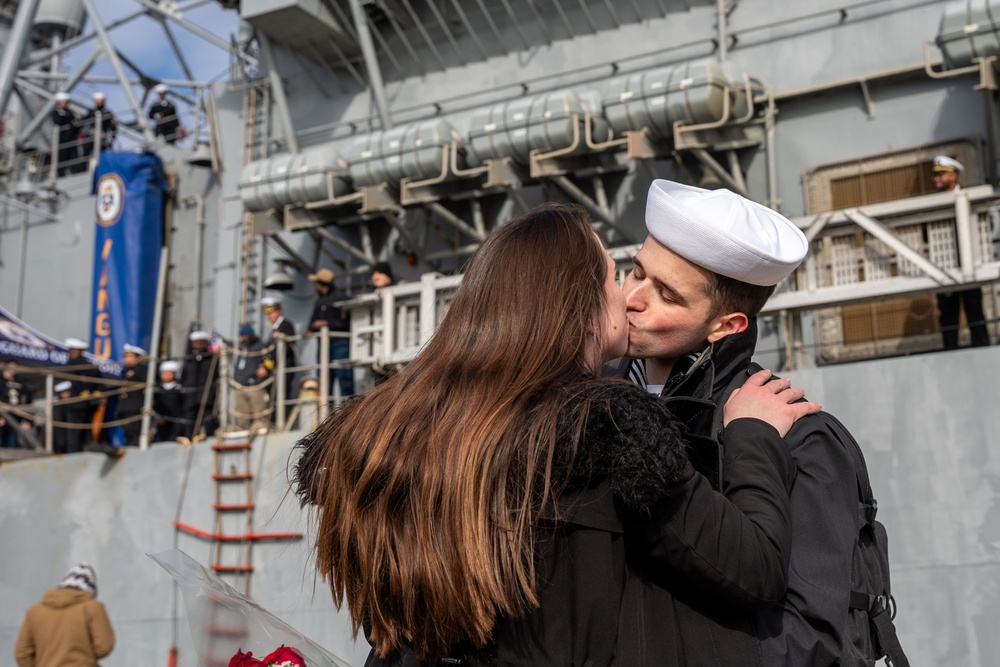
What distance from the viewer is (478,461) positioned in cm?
179

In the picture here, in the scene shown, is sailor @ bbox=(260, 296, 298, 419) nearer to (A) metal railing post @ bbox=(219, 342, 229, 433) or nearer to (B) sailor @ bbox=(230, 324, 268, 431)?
(B) sailor @ bbox=(230, 324, 268, 431)

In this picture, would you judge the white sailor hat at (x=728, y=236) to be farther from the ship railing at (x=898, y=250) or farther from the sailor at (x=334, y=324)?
the sailor at (x=334, y=324)

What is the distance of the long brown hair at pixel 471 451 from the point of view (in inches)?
70.1

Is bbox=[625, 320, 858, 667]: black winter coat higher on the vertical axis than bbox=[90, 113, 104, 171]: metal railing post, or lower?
lower

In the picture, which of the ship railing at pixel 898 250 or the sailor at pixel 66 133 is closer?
the ship railing at pixel 898 250

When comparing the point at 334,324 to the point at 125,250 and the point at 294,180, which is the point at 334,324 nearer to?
the point at 294,180

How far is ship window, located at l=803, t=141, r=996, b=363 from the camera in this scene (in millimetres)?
9844

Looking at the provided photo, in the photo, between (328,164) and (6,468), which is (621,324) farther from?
(6,468)

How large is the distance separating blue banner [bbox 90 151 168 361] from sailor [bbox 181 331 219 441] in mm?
3980

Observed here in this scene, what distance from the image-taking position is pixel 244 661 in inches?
88.4

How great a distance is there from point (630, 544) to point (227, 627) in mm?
955

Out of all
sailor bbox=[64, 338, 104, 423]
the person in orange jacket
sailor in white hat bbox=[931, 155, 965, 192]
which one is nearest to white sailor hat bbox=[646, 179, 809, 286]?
the person in orange jacket

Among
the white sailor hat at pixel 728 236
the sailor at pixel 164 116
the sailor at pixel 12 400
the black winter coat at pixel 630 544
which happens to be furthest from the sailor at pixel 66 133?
the black winter coat at pixel 630 544

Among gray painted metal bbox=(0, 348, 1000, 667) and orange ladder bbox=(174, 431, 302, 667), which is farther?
orange ladder bbox=(174, 431, 302, 667)
